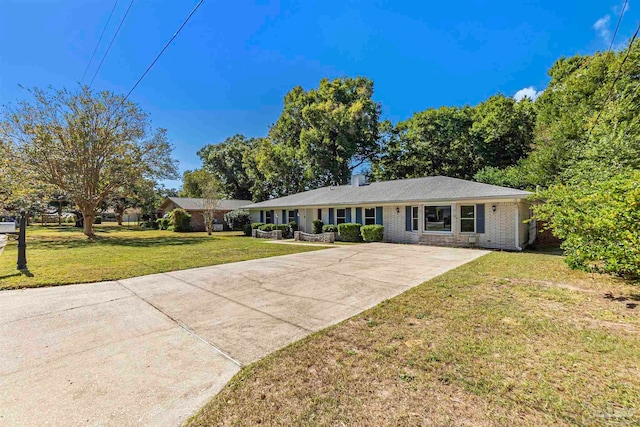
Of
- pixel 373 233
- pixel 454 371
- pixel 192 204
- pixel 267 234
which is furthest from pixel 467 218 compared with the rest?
pixel 192 204

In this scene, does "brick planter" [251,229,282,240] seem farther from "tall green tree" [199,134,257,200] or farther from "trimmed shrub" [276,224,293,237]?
"tall green tree" [199,134,257,200]

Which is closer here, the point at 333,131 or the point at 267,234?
the point at 267,234

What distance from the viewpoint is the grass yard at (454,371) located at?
2.14 metres

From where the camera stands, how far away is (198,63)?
11.3 meters

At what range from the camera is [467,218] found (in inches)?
507

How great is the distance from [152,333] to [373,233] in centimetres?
1230

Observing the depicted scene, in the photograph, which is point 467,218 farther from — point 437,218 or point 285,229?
point 285,229

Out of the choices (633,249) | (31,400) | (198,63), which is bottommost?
(31,400)

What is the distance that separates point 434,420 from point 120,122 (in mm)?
23517

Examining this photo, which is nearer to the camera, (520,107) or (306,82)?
(520,107)

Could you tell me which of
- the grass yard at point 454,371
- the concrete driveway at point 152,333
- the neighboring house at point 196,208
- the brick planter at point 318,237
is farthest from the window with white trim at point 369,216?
the neighboring house at point 196,208

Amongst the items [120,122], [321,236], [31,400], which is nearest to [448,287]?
[31,400]

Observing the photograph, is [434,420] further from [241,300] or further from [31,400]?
[241,300]

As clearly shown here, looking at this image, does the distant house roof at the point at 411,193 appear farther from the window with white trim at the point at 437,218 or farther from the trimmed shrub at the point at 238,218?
the trimmed shrub at the point at 238,218
